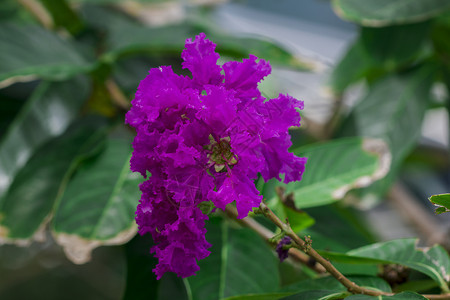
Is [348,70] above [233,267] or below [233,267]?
above

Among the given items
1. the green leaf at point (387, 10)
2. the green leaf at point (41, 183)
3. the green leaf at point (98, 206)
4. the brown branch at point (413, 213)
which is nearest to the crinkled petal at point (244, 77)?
the green leaf at point (98, 206)

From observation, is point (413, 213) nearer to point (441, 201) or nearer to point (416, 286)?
point (416, 286)

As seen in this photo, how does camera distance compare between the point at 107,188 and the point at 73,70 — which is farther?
the point at 73,70

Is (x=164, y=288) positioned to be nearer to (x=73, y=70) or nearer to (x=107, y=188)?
(x=107, y=188)

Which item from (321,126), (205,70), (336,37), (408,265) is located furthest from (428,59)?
(336,37)

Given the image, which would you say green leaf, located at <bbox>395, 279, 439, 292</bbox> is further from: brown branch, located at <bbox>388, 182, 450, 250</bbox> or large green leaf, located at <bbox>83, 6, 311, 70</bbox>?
brown branch, located at <bbox>388, 182, 450, 250</bbox>

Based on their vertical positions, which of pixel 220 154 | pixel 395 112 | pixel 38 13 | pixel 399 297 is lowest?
pixel 399 297

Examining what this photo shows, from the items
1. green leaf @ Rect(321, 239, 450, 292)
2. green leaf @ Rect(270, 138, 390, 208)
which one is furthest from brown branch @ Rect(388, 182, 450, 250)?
green leaf @ Rect(321, 239, 450, 292)

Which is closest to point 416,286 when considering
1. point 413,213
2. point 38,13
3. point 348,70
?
point 348,70
